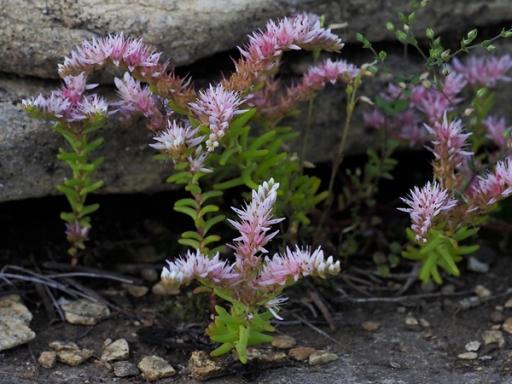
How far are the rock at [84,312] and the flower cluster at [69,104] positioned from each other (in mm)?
761

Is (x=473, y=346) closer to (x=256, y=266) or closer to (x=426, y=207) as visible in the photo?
(x=426, y=207)

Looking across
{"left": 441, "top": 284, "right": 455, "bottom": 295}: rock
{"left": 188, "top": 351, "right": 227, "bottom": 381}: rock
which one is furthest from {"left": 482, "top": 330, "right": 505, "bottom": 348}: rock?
{"left": 188, "top": 351, "right": 227, "bottom": 381}: rock

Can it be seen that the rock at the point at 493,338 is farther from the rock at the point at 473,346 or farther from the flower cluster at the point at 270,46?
the flower cluster at the point at 270,46

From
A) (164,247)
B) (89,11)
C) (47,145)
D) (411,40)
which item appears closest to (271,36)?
(411,40)

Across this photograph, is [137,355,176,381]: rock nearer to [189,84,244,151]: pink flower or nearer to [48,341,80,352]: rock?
[48,341,80,352]: rock

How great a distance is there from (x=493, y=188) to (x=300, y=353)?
0.88 metres

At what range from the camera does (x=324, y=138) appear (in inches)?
159

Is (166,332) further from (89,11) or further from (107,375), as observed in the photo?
(89,11)

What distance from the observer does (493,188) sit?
3.18 metres

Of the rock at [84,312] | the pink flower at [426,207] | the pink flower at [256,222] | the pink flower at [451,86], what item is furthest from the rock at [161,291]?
the pink flower at [451,86]

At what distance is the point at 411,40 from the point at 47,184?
1473mm

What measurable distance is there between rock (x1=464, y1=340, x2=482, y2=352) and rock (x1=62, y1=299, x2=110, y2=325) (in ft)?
4.40

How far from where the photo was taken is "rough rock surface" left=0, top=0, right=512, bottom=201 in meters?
3.48

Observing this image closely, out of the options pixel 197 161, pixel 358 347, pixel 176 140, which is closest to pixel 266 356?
pixel 358 347
